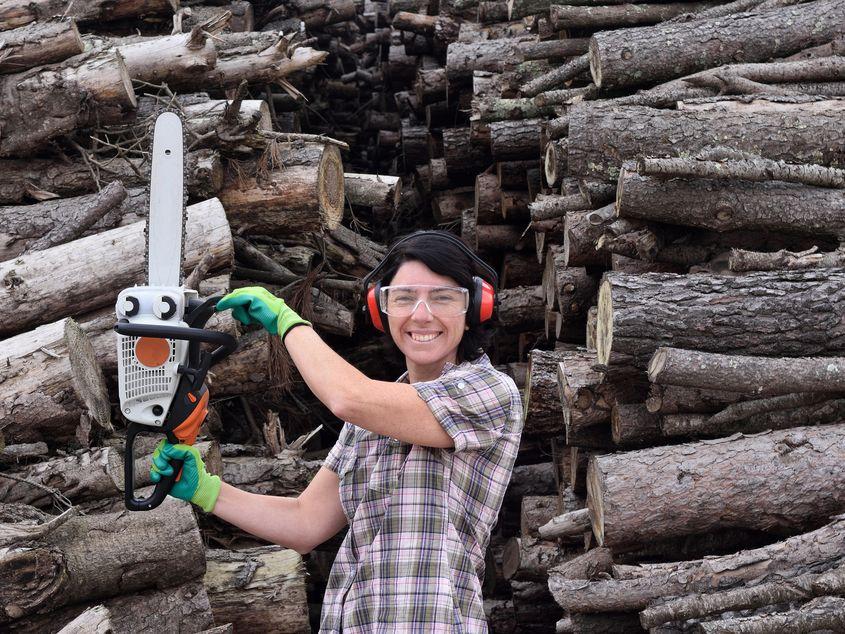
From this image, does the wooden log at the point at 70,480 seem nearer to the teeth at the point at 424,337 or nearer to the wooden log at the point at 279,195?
the teeth at the point at 424,337

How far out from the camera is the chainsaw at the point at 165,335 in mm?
2906

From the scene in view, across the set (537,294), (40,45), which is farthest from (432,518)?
(537,294)

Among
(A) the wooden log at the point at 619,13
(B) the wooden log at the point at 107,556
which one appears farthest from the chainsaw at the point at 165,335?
(A) the wooden log at the point at 619,13

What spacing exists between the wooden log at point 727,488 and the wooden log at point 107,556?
1.70 meters

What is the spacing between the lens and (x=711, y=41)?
5871 millimetres

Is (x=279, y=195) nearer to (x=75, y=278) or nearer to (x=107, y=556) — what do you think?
(x=75, y=278)

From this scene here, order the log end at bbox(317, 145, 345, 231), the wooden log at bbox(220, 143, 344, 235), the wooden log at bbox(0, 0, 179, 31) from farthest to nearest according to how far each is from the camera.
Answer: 1. the wooden log at bbox(0, 0, 179, 31)
2. the log end at bbox(317, 145, 345, 231)
3. the wooden log at bbox(220, 143, 344, 235)

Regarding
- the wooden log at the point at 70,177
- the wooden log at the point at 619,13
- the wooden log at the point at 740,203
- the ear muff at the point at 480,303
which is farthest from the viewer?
the wooden log at the point at 619,13

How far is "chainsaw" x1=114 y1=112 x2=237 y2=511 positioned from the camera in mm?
2906

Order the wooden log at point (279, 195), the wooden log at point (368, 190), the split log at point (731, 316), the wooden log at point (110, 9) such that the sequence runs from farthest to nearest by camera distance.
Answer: the wooden log at point (110, 9) < the wooden log at point (368, 190) < the wooden log at point (279, 195) < the split log at point (731, 316)

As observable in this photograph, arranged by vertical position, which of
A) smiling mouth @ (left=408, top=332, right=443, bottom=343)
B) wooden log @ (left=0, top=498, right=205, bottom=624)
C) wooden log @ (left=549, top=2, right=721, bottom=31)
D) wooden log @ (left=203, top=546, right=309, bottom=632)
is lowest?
wooden log @ (left=203, top=546, right=309, bottom=632)

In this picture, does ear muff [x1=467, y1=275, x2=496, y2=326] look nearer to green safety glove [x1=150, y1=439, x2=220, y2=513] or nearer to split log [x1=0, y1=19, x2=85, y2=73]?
green safety glove [x1=150, y1=439, x2=220, y2=513]

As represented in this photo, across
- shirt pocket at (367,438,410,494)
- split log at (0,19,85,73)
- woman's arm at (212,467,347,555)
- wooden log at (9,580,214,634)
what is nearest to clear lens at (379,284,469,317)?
shirt pocket at (367,438,410,494)

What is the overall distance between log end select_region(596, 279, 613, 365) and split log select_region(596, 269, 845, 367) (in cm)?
1
